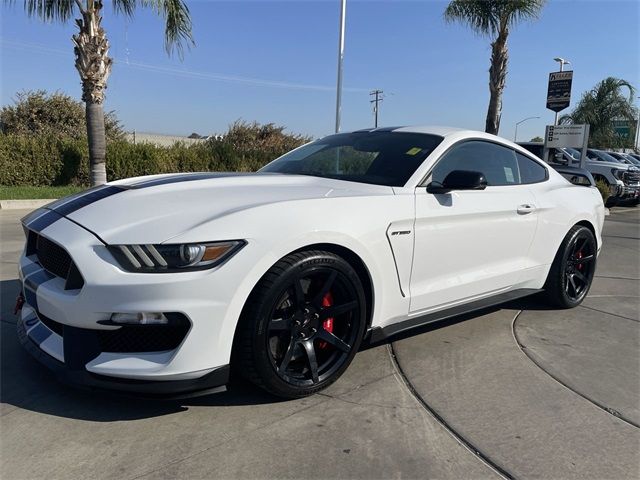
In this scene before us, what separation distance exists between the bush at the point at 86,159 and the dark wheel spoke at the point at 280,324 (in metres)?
13.2

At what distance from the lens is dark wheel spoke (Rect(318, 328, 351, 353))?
282 cm

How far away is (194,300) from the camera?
231 centimetres

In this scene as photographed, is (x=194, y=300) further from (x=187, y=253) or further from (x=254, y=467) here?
(x=254, y=467)

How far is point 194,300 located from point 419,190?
5.26 feet

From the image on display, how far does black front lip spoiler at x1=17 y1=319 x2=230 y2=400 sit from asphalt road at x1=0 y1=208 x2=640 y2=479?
8.6 inches

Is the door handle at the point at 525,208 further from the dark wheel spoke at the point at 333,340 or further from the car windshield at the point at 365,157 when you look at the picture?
the dark wheel spoke at the point at 333,340

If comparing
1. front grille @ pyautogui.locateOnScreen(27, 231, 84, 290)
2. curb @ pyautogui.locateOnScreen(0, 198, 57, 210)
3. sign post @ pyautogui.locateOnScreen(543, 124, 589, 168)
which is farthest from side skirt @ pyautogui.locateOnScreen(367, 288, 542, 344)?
sign post @ pyautogui.locateOnScreen(543, 124, 589, 168)

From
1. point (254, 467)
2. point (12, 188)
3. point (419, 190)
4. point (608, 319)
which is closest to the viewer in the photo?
point (254, 467)

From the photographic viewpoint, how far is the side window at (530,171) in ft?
13.8

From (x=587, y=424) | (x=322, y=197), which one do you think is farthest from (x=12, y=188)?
(x=587, y=424)

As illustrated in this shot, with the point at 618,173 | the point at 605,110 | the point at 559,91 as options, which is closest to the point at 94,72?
the point at 559,91

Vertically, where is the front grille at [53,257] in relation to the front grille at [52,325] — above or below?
above

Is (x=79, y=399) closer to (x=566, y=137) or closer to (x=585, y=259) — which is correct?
(x=585, y=259)

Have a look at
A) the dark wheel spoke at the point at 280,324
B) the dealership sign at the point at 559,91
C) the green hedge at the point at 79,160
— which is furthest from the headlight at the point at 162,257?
the dealership sign at the point at 559,91
